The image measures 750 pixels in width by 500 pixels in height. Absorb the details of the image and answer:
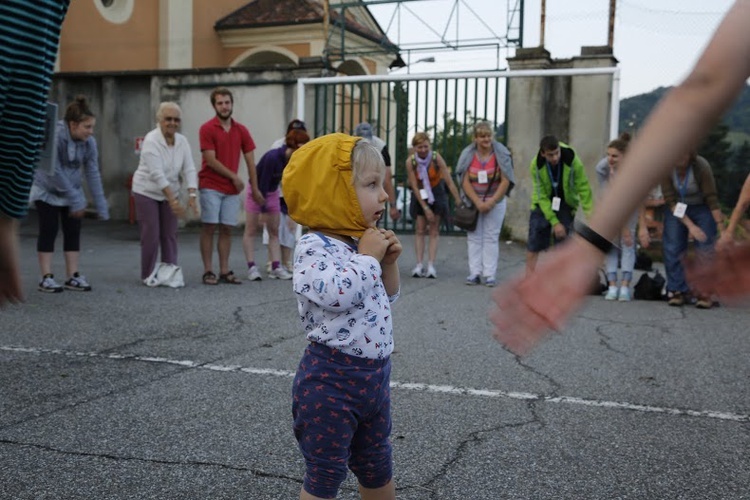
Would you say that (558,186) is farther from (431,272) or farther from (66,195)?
(66,195)

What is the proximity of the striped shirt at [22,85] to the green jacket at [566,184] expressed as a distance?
8186mm

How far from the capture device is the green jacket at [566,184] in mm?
9547

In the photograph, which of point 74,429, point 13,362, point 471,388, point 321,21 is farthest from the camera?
point 321,21

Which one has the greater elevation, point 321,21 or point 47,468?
point 321,21

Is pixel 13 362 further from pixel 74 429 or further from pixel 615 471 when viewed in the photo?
pixel 615 471

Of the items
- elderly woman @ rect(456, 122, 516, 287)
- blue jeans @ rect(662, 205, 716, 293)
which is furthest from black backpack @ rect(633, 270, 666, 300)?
elderly woman @ rect(456, 122, 516, 287)

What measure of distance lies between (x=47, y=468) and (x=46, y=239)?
5539 millimetres

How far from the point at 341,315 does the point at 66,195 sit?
6673mm

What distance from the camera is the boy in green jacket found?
9.48 metres

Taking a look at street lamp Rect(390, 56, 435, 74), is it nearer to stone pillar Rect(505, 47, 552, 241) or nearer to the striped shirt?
stone pillar Rect(505, 47, 552, 241)

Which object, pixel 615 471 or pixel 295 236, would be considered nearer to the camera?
pixel 615 471

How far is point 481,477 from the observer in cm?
351

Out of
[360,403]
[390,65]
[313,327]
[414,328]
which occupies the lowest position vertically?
[414,328]


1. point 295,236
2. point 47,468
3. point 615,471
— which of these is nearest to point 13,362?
point 47,468
